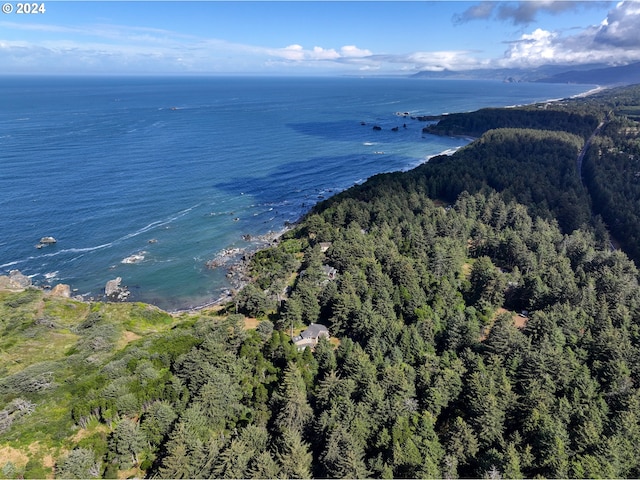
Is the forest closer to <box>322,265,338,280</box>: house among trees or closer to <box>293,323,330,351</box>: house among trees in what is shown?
<box>322,265,338,280</box>: house among trees

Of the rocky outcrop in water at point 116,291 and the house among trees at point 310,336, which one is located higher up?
the house among trees at point 310,336

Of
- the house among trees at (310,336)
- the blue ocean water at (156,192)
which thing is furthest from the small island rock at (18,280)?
the house among trees at (310,336)

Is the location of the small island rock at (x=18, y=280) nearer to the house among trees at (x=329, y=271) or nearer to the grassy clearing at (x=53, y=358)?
the grassy clearing at (x=53, y=358)

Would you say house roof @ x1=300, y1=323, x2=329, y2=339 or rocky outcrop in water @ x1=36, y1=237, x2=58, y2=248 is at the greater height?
rocky outcrop in water @ x1=36, y1=237, x2=58, y2=248

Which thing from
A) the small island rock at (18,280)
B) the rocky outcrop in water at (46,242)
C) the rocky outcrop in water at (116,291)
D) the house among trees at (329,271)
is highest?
the house among trees at (329,271)

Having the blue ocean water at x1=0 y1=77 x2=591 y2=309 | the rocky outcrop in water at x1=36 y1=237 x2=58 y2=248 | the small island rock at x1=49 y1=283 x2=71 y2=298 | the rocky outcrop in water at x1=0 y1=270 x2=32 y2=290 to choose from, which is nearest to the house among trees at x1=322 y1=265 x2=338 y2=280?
the blue ocean water at x1=0 y1=77 x2=591 y2=309

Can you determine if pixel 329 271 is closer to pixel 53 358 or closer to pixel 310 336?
pixel 310 336

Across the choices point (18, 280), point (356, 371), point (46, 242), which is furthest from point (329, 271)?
point (46, 242)
